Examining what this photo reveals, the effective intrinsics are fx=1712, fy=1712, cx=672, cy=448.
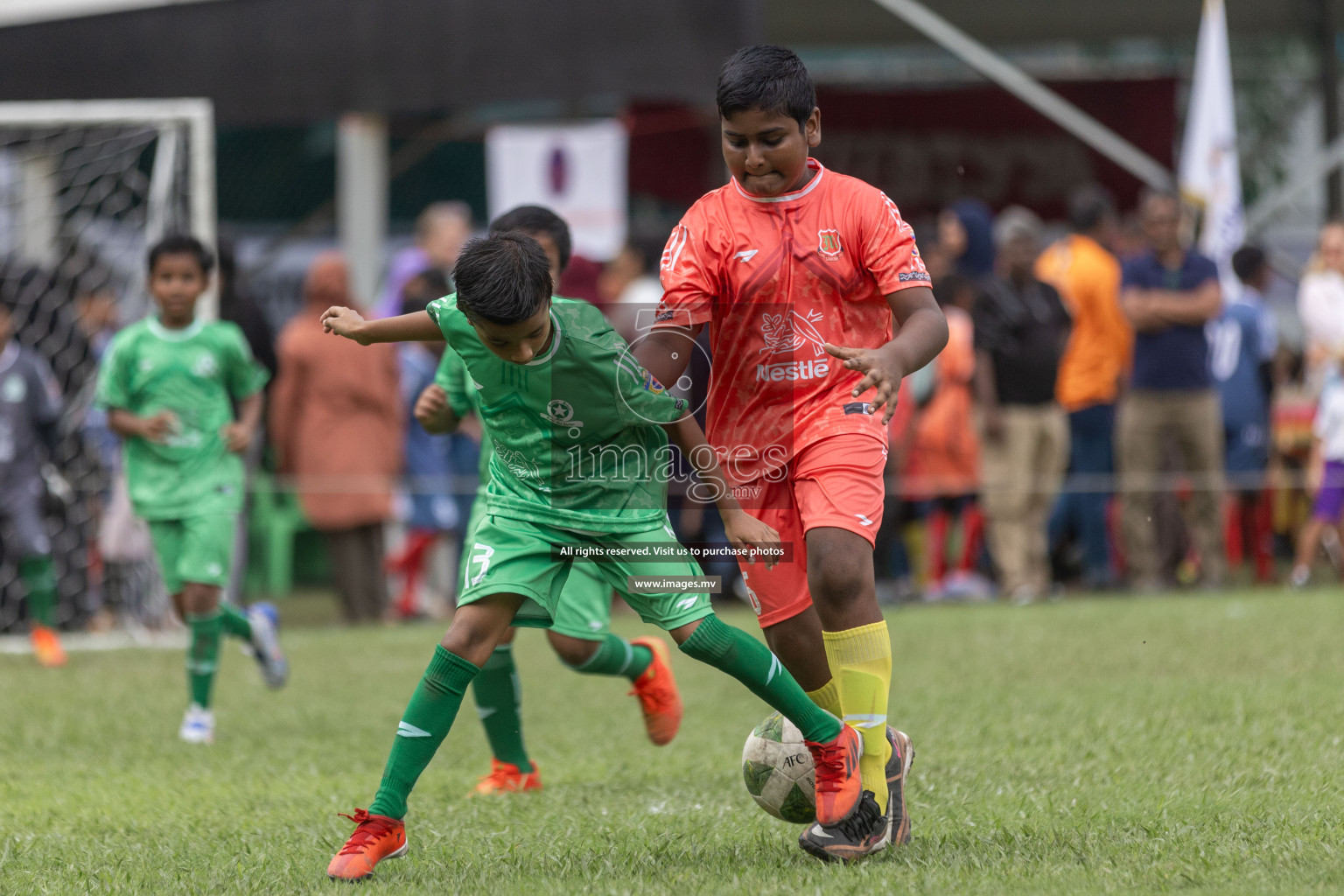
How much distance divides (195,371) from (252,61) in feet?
14.2

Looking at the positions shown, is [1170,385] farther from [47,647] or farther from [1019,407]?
[47,647]

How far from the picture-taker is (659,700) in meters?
5.80

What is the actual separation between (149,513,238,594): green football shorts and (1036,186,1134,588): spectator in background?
6306mm

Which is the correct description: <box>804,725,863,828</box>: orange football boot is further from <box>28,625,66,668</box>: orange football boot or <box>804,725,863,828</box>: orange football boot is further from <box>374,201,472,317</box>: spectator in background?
<box>374,201,472,317</box>: spectator in background

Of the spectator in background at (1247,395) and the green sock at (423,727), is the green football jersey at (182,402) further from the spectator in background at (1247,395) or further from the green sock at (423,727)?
the spectator in background at (1247,395)

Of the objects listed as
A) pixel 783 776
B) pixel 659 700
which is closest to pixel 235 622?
pixel 659 700

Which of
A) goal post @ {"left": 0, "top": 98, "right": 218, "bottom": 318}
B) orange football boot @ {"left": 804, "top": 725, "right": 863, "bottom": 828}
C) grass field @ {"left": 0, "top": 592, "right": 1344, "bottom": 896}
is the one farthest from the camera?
goal post @ {"left": 0, "top": 98, "right": 218, "bottom": 318}

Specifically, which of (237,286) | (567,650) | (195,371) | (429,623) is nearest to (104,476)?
(237,286)

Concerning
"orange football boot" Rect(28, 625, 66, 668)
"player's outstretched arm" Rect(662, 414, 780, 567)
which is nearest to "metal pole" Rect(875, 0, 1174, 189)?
"orange football boot" Rect(28, 625, 66, 668)

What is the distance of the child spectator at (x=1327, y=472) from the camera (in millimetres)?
11250

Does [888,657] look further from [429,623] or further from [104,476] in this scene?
[104,476]

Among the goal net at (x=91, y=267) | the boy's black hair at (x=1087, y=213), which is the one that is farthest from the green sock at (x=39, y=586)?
the boy's black hair at (x=1087, y=213)

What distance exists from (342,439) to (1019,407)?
15.0 feet

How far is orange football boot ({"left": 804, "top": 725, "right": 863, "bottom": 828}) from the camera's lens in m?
4.25
